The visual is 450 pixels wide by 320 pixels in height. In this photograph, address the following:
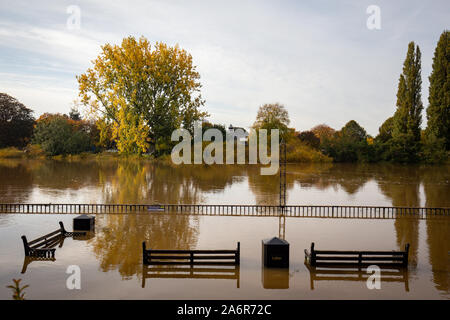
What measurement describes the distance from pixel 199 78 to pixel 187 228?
42.9m

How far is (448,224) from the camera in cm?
2188

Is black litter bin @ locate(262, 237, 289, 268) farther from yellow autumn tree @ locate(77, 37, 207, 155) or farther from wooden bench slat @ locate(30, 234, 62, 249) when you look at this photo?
yellow autumn tree @ locate(77, 37, 207, 155)

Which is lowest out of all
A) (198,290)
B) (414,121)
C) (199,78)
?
(198,290)

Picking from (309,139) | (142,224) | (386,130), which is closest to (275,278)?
(142,224)

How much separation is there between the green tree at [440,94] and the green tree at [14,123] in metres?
91.2

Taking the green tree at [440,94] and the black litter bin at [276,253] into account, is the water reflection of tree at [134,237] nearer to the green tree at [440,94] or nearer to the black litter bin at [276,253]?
the black litter bin at [276,253]

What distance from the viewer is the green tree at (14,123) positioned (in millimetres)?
84162

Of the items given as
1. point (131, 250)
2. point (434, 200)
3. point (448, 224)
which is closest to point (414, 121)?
point (434, 200)

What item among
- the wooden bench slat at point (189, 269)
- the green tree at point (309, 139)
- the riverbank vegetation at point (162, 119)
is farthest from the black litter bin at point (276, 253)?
the green tree at point (309, 139)

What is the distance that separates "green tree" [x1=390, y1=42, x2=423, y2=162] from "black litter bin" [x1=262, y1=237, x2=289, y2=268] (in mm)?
65156

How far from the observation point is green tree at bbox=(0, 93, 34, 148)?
8416cm

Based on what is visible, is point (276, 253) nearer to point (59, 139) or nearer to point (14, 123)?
point (59, 139)

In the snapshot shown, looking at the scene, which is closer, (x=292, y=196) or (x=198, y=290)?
(x=198, y=290)
